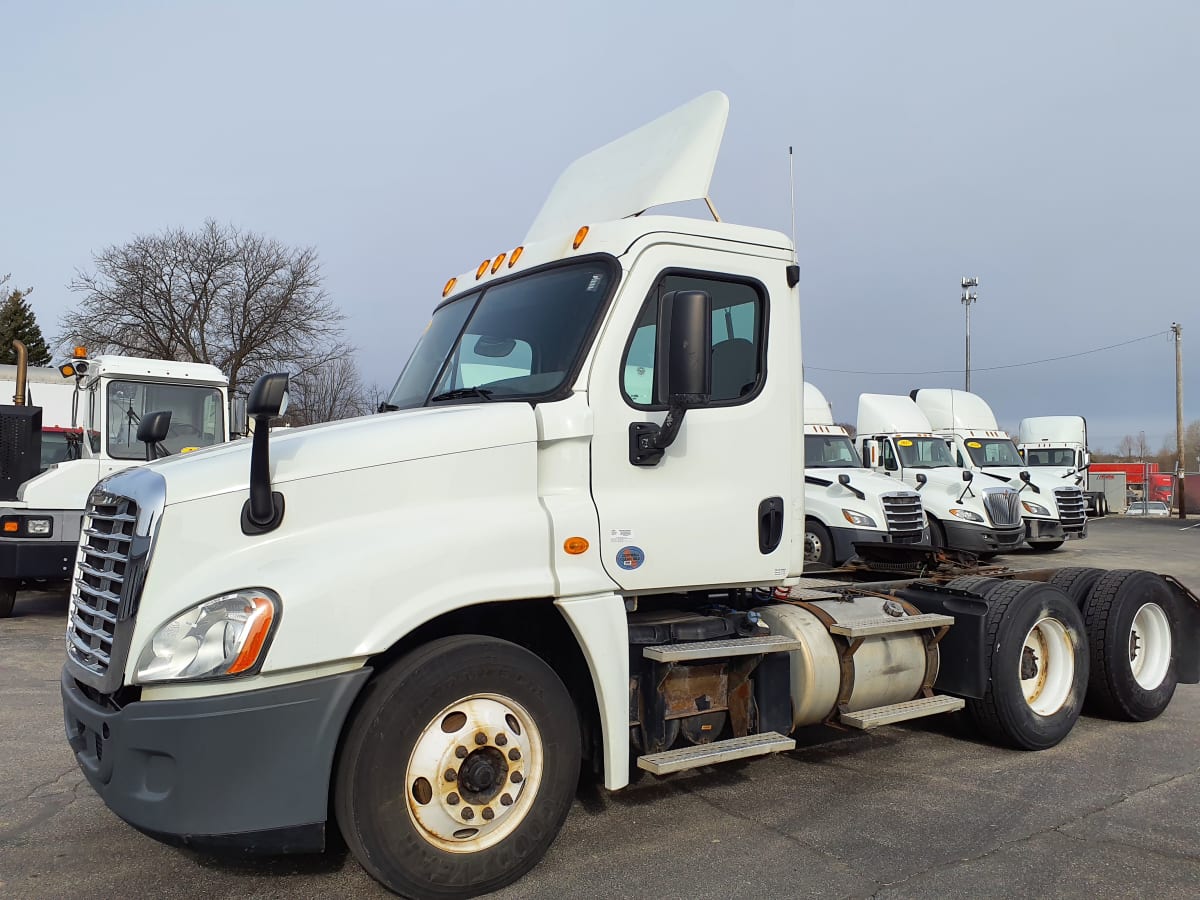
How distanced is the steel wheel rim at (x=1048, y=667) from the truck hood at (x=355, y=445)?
381cm

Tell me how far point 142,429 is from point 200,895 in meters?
2.42

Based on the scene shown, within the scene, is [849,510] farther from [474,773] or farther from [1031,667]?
[474,773]

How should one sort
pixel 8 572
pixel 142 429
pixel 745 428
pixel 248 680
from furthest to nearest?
pixel 8 572, pixel 142 429, pixel 745 428, pixel 248 680

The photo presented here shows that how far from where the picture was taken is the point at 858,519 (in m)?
15.1

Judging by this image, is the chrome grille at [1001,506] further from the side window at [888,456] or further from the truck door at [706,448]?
the truck door at [706,448]

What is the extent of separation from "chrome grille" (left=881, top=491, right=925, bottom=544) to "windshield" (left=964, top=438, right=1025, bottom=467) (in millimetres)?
6209

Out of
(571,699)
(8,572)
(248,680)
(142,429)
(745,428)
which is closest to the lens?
(248,680)

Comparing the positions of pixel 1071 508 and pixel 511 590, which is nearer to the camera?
pixel 511 590

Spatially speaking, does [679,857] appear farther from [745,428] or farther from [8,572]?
[8,572]

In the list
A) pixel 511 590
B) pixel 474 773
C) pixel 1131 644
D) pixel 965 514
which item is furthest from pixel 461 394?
pixel 965 514

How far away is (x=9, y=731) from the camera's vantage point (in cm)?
613

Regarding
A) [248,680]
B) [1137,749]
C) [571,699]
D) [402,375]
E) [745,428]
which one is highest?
[402,375]

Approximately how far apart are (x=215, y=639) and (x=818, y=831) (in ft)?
9.38

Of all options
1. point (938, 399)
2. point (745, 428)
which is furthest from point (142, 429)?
point (938, 399)
